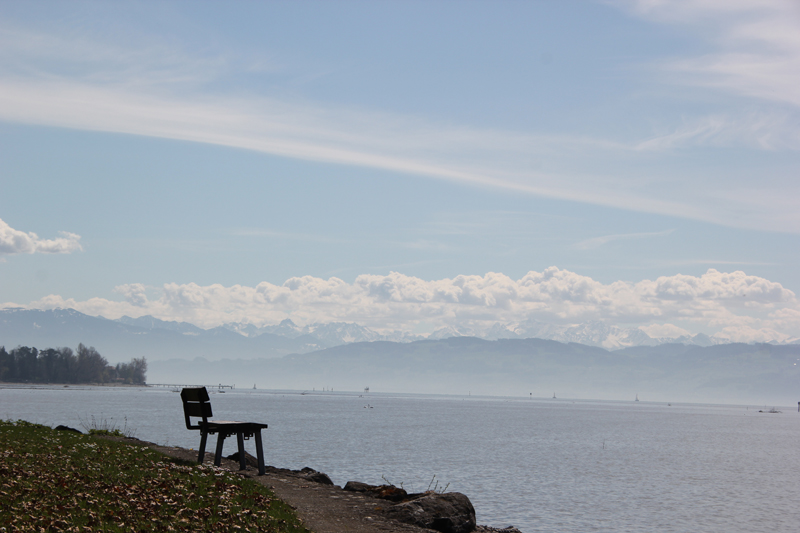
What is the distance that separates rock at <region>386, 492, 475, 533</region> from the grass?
3080 millimetres

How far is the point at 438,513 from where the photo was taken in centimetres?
1722

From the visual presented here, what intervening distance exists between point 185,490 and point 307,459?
36875 millimetres

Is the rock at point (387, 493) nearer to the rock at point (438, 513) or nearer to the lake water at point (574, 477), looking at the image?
the rock at point (438, 513)

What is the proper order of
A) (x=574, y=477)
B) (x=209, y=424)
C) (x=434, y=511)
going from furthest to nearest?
1. (x=574, y=477)
2. (x=209, y=424)
3. (x=434, y=511)

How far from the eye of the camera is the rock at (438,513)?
1664 cm

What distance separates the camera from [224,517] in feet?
43.7

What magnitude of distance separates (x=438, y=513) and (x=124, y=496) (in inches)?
288

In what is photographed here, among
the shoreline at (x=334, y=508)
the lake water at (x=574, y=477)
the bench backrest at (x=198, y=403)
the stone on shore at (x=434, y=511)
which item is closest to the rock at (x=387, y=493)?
the stone on shore at (x=434, y=511)

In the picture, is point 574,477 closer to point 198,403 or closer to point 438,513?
point 438,513

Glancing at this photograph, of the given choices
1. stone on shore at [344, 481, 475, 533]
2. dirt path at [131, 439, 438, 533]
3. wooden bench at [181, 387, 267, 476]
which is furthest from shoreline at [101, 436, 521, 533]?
wooden bench at [181, 387, 267, 476]

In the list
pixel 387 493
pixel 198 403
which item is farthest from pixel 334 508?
pixel 198 403

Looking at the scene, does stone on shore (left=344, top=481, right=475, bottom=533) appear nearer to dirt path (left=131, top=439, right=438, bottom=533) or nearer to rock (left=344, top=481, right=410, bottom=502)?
rock (left=344, top=481, right=410, bottom=502)

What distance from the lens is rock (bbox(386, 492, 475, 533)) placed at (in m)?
16.6

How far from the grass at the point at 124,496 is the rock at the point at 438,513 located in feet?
10.1
